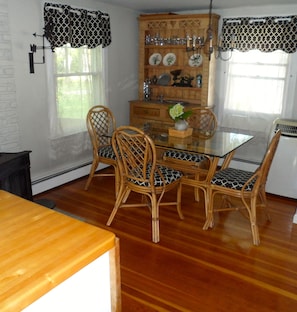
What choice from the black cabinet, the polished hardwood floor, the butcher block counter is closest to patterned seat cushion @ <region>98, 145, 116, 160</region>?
the polished hardwood floor

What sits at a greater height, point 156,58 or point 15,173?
point 156,58

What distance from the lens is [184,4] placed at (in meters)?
4.18

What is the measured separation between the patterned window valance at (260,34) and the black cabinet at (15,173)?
298cm

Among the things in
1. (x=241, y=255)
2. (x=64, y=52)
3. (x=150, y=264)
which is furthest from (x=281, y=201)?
(x=64, y=52)

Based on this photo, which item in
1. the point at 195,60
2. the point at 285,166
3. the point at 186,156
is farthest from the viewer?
the point at 195,60

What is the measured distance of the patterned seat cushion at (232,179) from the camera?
9.29 ft

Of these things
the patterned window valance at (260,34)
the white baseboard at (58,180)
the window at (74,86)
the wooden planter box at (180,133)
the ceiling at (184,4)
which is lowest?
the white baseboard at (58,180)

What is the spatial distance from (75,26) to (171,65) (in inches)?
61.1

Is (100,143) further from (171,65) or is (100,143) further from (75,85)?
(171,65)

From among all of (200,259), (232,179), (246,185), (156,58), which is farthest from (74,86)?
(200,259)

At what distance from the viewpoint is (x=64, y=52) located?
3.91 meters

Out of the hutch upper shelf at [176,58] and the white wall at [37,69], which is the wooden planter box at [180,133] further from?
the white wall at [37,69]

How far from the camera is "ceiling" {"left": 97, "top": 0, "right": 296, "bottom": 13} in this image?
12.9 feet

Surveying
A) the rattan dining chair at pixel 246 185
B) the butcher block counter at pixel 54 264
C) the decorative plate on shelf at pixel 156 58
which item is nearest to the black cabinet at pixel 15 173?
the butcher block counter at pixel 54 264
